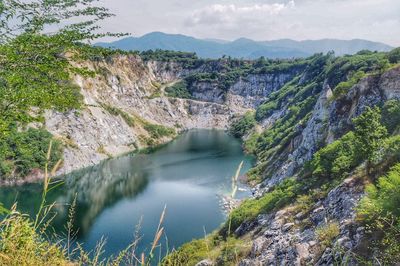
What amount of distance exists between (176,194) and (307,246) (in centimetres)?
4204

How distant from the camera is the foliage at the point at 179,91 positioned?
15800 centimetres

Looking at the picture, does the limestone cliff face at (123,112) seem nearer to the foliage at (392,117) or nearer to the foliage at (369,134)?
the foliage at (392,117)

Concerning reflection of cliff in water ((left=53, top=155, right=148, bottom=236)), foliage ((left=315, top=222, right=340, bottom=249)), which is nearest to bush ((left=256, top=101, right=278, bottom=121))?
reflection of cliff in water ((left=53, top=155, right=148, bottom=236))

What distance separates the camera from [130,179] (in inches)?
2960

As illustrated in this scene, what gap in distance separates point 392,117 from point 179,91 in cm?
12881

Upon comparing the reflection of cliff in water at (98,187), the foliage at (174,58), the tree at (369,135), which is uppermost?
the foliage at (174,58)

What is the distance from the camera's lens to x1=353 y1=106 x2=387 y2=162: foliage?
29.0 m

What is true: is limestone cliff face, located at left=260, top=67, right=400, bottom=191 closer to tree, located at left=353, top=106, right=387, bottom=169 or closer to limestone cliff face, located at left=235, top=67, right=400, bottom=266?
limestone cliff face, located at left=235, top=67, right=400, bottom=266

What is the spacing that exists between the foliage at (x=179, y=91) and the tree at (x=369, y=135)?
12740 cm

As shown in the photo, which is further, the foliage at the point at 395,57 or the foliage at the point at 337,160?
the foliage at the point at 395,57

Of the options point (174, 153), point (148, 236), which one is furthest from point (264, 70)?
point (148, 236)

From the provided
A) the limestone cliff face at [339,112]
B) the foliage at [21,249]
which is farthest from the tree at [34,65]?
the limestone cliff face at [339,112]

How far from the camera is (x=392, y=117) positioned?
3591cm

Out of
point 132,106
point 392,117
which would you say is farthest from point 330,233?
point 132,106
